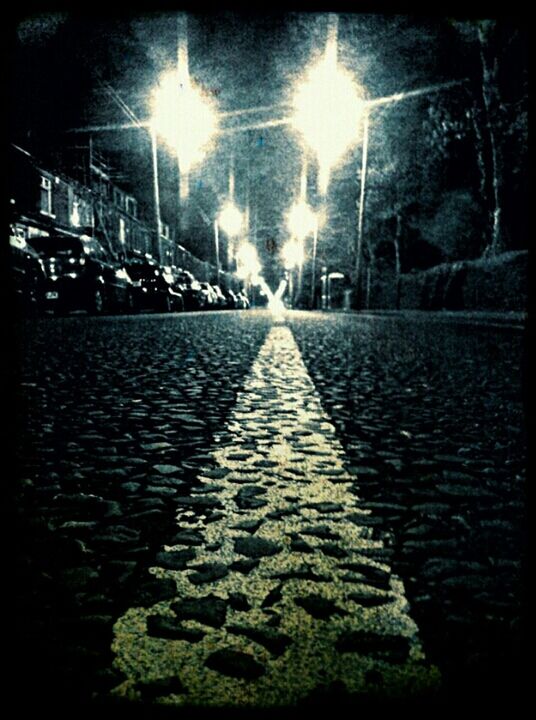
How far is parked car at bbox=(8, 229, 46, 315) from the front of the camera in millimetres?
16438

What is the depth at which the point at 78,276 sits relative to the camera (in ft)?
60.9

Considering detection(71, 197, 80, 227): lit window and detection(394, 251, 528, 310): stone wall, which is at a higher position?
detection(71, 197, 80, 227): lit window

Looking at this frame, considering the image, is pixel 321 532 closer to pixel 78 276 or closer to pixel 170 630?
pixel 170 630

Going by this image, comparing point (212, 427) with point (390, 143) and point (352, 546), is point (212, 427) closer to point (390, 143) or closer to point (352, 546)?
point (352, 546)

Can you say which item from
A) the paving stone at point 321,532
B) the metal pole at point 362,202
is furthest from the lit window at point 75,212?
the paving stone at point 321,532

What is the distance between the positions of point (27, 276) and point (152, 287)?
9458 millimetres

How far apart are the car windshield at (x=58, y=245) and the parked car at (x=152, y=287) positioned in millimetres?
4596

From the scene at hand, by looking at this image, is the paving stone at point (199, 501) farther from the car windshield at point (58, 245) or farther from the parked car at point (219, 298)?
the parked car at point (219, 298)

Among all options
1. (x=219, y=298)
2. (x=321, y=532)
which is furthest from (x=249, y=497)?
(x=219, y=298)

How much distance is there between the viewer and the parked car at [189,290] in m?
31.9

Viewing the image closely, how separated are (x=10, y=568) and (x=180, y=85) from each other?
113 feet

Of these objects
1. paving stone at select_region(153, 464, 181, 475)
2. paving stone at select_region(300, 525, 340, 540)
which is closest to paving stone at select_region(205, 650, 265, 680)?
paving stone at select_region(300, 525, 340, 540)

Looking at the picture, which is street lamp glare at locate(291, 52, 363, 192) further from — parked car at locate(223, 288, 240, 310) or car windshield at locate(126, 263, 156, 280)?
parked car at locate(223, 288, 240, 310)

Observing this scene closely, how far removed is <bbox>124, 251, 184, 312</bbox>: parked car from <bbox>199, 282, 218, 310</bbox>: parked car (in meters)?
7.86
